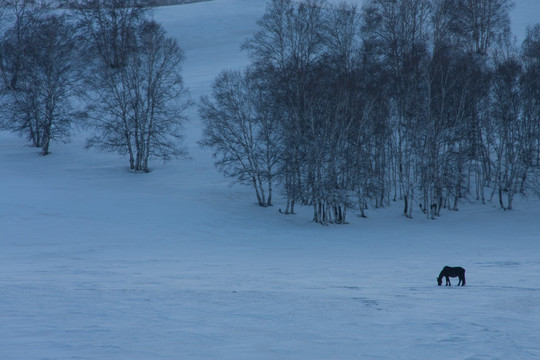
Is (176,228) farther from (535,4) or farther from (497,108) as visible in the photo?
(535,4)

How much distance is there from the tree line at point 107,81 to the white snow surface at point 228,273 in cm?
234

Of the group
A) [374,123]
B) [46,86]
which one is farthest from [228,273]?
[46,86]

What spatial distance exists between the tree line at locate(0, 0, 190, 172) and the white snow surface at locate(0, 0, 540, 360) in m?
2.34

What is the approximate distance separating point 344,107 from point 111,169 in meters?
17.4

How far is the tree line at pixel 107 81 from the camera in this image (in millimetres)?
36250

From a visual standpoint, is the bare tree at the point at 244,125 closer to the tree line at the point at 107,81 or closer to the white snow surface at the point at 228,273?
the white snow surface at the point at 228,273

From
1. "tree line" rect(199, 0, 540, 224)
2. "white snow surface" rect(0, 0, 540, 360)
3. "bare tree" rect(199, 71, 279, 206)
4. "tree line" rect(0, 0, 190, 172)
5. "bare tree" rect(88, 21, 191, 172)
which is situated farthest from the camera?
"tree line" rect(0, 0, 190, 172)

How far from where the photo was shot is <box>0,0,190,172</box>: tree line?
36.2m

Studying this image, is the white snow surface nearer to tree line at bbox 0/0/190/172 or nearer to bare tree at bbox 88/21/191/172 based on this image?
bare tree at bbox 88/21/191/172

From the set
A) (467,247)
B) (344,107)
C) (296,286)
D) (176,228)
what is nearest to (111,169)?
(176,228)

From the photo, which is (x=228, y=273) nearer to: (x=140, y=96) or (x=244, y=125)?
(x=244, y=125)

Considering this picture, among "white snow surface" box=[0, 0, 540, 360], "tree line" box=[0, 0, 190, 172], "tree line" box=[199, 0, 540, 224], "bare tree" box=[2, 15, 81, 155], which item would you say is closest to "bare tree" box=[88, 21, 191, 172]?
"tree line" box=[0, 0, 190, 172]

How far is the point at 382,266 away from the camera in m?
16.9

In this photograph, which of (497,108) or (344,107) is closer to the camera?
(344,107)
